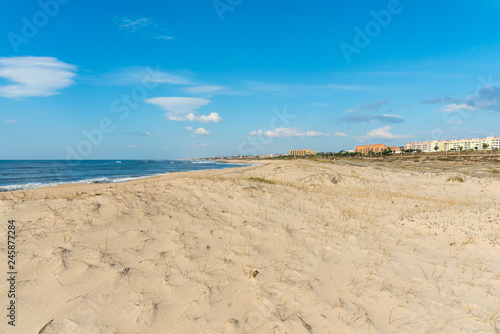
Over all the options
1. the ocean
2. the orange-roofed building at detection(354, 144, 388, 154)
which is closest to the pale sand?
the ocean

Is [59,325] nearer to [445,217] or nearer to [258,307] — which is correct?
[258,307]

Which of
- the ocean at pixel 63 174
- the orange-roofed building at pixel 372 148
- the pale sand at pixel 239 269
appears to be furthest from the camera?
the orange-roofed building at pixel 372 148

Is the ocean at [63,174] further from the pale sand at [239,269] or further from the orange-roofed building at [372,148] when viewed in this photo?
the orange-roofed building at [372,148]

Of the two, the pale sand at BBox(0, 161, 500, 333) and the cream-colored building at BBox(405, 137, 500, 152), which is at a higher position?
the cream-colored building at BBox(405, 137, 500, 152)

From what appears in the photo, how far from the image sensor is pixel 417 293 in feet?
13.8

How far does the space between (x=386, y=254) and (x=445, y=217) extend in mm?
4383

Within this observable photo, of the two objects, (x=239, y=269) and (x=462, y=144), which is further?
(x=462, y=144)

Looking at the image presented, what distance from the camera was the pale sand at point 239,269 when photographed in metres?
3.43

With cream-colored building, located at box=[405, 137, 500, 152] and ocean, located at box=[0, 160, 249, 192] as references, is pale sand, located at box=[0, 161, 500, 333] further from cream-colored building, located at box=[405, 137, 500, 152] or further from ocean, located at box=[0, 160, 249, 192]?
cream-colored building, located at box=[405, 137, 500, 152]

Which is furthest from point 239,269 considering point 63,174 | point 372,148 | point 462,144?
point 462,144

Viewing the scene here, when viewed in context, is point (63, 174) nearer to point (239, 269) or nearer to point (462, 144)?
point (239, 269)

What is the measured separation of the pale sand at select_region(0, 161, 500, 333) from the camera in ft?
11.2

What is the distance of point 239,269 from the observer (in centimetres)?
461

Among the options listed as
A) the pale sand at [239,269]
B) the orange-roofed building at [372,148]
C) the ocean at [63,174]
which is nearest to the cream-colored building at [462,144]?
the orange-roofed building at [372,148]
